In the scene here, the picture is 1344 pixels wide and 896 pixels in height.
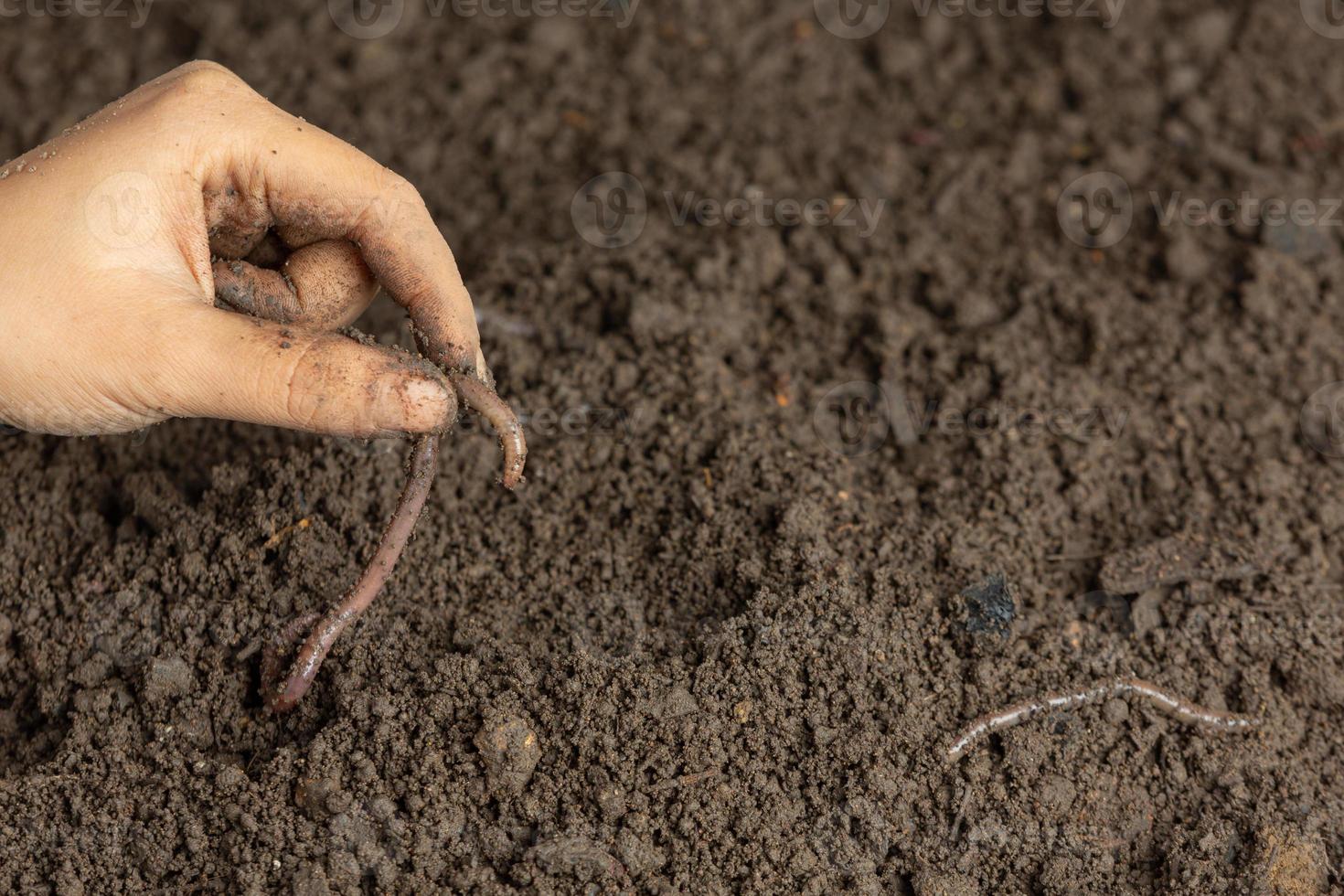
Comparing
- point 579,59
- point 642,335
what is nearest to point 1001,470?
point 642,335

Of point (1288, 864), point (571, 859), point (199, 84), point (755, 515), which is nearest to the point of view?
point (571, 859)

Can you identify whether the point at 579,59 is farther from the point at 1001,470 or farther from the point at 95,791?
the point at 95,791

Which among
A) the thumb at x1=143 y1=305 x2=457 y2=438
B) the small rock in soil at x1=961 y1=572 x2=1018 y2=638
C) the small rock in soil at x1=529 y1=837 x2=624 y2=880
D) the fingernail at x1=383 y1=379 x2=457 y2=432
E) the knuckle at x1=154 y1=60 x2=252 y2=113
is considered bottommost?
the small rock in soil at x1=961 y1=572 x2=1018 y2=638

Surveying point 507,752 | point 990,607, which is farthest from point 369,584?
point 990,607

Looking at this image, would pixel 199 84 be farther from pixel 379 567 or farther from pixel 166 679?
pixel 166 679

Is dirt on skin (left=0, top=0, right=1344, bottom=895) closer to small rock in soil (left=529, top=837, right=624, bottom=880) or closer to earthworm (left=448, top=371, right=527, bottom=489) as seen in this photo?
small rock in soil (left=529, top=837, right=624, bottom=880)

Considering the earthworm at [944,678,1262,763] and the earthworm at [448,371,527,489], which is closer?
the earthworm at [448,371,527,489]

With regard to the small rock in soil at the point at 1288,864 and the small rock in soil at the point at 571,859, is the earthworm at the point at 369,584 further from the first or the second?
the small rock in soil at the point at 1288,864

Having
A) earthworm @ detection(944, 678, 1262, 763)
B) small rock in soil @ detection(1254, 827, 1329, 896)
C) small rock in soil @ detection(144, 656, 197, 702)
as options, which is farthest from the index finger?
small rock in soil @ detection(1254, 827, 1329, 896)
